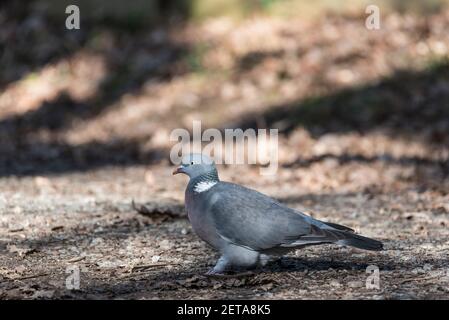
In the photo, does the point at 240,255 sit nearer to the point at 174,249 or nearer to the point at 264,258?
the point at 264,258

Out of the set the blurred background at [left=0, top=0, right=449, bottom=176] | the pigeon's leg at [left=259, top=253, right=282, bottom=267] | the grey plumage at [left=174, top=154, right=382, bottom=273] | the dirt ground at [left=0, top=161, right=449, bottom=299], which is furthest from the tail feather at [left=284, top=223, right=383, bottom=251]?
the blurred background at [left=0, top=0, right=449, bottom=176]

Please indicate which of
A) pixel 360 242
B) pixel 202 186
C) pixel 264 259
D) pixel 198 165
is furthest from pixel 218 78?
pixel 360 242

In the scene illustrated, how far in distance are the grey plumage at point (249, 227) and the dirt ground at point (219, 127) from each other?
17cm

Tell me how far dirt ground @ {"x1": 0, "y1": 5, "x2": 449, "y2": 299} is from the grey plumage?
171mm

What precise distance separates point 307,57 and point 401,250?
723 cm

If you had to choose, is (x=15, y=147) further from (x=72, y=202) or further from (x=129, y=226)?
(x=129, y=226)

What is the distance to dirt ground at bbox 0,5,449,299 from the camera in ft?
16.6

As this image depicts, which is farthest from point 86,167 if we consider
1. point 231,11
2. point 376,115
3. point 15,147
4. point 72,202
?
point 231,11

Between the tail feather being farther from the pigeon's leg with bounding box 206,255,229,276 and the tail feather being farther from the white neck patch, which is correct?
the white neck patch

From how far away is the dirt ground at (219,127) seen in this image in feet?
16.6

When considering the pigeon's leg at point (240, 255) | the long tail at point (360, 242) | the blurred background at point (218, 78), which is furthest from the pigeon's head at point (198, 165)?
the blurred background at point (218, 78)

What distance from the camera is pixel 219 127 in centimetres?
1136

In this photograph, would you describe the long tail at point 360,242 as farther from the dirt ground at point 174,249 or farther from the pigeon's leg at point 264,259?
the pigeon's leg at point 264,259

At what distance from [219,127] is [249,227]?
660 centimetres
